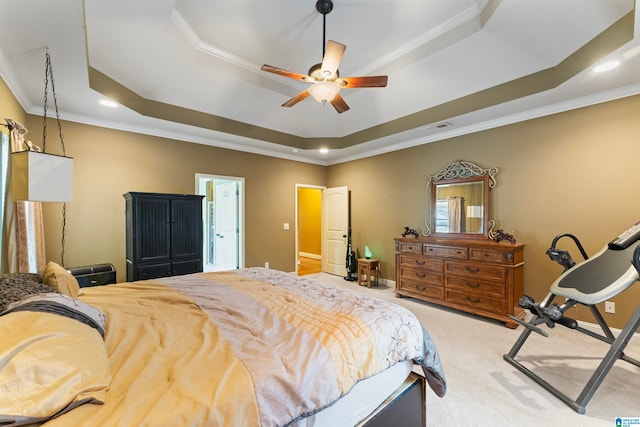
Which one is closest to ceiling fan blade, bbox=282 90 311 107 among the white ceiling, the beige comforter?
the white ceiling

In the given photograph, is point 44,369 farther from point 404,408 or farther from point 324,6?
point 324,6

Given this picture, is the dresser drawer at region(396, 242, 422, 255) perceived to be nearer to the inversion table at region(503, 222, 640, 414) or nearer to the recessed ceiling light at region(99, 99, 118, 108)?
the inversion table at region(503, 222, 640, 414)

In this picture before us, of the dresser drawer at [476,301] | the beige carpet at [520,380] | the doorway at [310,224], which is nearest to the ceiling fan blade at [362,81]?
the beige carpet at [520,380]

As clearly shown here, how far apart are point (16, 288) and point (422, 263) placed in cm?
418

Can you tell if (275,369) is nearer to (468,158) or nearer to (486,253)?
(486,253)

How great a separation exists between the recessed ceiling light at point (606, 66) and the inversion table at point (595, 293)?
4.79 ft

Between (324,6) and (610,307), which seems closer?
(324,6)

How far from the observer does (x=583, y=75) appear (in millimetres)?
2662

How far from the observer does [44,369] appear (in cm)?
83

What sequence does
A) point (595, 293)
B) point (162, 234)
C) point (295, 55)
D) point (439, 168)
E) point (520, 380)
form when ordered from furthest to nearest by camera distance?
point (439, 168)
point (162, 234)
point (295, 55)
point (520, 380)
point (595, 293)

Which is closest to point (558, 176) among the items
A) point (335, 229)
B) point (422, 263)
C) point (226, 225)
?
point (422, 263)

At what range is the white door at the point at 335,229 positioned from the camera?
19.7 feet

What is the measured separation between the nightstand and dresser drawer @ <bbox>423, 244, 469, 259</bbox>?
129 centimetres

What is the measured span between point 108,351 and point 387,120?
4.53 m
